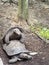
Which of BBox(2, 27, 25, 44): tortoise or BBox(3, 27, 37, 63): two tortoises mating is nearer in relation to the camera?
BBox(3, 27, 37, 63): two tortoises mating

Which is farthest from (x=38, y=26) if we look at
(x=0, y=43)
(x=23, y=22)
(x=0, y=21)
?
(x=0, y=43)

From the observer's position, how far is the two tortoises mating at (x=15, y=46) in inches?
219

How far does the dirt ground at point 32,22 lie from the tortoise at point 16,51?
0.10 m

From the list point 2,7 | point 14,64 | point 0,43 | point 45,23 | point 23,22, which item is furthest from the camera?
point 2,7

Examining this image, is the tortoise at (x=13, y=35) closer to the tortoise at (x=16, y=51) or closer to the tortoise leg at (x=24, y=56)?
the tortoise at (x=16, y=51)

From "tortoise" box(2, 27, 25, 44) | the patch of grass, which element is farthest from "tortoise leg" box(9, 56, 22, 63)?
the patch of grass

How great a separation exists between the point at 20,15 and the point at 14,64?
262cm

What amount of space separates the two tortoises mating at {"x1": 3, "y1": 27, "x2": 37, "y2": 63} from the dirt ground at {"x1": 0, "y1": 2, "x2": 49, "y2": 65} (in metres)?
0.12

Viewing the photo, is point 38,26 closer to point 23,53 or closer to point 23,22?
point 23,22

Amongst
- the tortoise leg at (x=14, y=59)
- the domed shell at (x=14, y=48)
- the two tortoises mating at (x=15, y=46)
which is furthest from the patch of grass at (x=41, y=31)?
the tortoise leg at (x=14, y=59)

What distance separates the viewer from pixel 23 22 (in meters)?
7.64

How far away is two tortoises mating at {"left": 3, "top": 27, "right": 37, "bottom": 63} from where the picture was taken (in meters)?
5.55

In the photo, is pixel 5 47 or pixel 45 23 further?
pixel 45 23

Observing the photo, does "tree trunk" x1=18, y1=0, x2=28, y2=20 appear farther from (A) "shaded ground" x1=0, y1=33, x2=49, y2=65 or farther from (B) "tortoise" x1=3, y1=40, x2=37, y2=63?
(B) "tortoise" x1=3, y1=40, x2=37, y2=63
